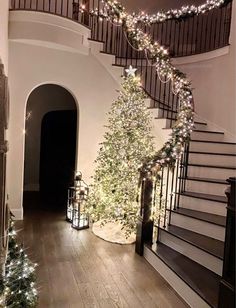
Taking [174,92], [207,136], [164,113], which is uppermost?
[174,92]

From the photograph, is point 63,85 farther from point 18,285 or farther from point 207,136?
point 18,285

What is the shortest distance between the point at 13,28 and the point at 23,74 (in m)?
0.78

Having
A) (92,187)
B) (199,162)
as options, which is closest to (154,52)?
(199,162)

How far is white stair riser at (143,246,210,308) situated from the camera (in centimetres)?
296

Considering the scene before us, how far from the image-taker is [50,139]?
810 centimetres

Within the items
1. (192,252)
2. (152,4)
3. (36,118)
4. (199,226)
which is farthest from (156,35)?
(192,252)

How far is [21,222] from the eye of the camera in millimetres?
5410

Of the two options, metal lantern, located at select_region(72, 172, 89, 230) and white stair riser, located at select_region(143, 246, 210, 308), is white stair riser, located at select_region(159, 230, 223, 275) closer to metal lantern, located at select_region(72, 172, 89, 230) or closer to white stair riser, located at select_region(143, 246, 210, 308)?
white stair riser, located at select_region(143, 246, 210, 308)

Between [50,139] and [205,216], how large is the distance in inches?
203

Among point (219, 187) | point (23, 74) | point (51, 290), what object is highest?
point (23, 74)

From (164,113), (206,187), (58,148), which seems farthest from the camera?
(58,148)

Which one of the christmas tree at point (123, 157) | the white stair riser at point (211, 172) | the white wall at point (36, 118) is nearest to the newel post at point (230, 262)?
the white stair riser at point (211, 172)

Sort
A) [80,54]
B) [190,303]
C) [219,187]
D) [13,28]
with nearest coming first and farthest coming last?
Result: [190,303], [219,187], [13,28], [80,54]

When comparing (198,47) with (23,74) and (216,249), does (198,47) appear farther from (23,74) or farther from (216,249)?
(216,249)
